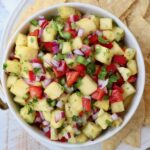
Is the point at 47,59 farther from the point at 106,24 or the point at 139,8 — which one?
the point at 139,8

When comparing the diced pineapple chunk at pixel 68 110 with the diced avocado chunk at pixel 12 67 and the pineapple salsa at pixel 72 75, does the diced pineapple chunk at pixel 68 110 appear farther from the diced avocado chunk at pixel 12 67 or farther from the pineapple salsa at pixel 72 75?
the diced avocado chunk at pixel 12 67

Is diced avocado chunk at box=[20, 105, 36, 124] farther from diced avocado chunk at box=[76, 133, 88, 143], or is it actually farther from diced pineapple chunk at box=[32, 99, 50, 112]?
diced avocado chunk at box=[76, 133, 88, 143]

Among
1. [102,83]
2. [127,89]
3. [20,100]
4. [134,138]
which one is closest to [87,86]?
[102,83]

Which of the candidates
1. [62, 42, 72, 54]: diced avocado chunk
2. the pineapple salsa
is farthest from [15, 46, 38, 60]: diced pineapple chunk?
[62, 42, 72, 54]: diced avocado chunk

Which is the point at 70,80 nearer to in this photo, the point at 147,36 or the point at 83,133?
the point at 83,133

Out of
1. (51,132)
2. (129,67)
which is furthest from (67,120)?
(129,67)
